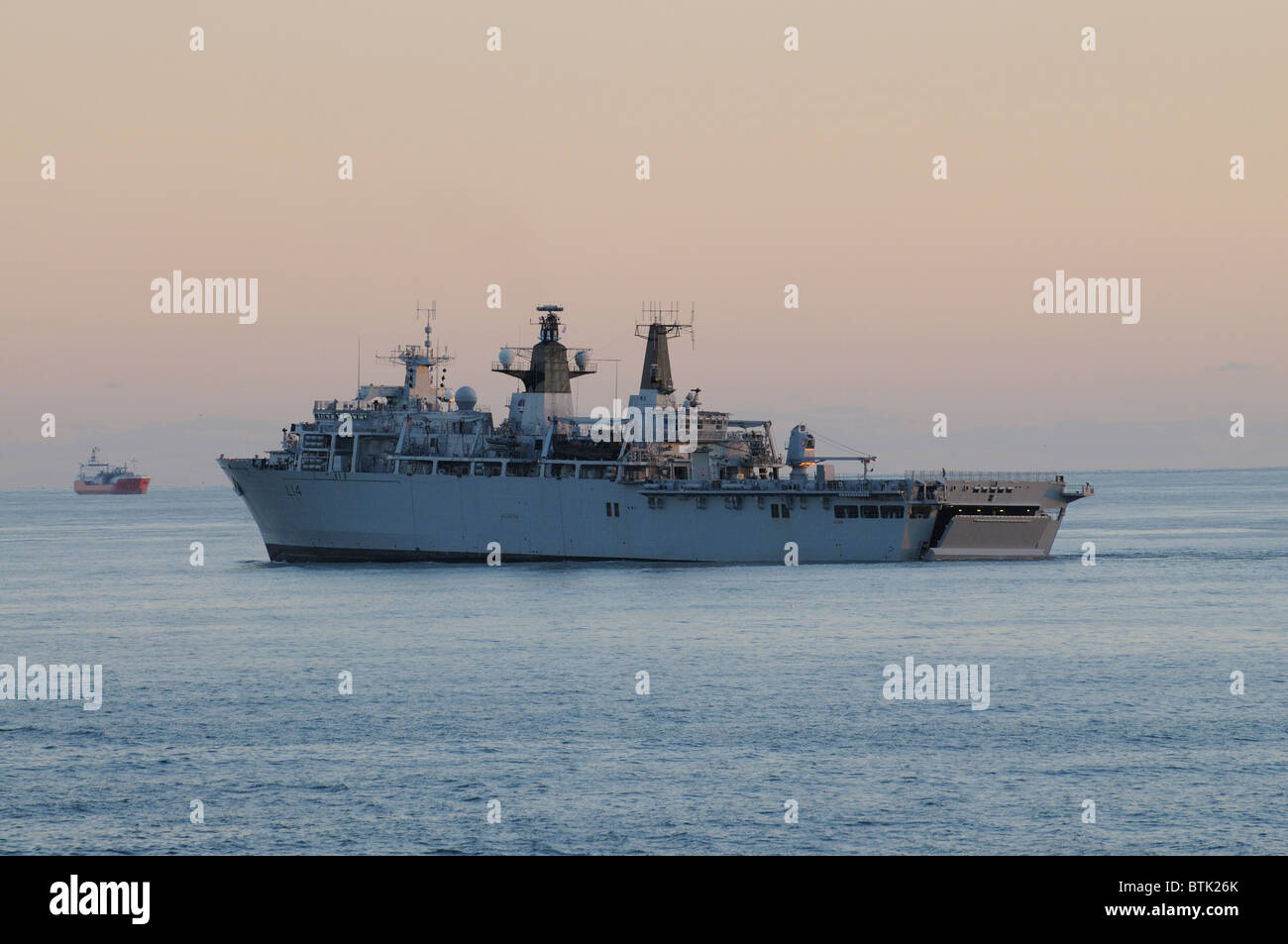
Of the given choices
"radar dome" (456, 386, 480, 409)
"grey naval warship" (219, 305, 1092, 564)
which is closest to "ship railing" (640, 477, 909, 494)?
"grey naval warship" (219, 305, 1092, 564)

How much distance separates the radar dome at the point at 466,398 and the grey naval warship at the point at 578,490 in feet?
0.37

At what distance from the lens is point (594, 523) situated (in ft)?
229

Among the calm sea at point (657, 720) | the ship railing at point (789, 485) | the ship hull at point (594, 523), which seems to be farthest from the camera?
the ship hull at point (594, 523)

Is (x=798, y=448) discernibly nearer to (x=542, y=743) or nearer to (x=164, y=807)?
(x=542, y=743)

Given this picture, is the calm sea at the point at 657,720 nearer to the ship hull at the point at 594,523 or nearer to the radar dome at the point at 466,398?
the ship hull at the point at 594,523

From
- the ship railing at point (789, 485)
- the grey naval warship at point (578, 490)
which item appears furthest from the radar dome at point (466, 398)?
the ship railing at point (789, 485)

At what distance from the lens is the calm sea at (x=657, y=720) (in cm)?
2352

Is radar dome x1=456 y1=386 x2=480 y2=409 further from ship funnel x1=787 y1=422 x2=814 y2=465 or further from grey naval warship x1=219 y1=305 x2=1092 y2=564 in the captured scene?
ship funnel x1=787 y1=422 x2=814 y2=465

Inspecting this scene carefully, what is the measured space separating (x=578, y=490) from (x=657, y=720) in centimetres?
3805

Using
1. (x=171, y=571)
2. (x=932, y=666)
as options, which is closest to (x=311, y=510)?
(x=171, y=571)

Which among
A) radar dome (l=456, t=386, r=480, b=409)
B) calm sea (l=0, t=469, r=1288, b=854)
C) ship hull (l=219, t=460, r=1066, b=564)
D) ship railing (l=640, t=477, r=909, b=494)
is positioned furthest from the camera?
radar dome (l=456, t=386, r=480, b=409)

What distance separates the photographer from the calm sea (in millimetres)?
23516

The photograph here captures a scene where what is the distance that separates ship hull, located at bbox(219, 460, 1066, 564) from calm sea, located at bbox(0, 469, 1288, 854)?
4157 mm

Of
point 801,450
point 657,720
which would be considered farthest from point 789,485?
point 657,720
